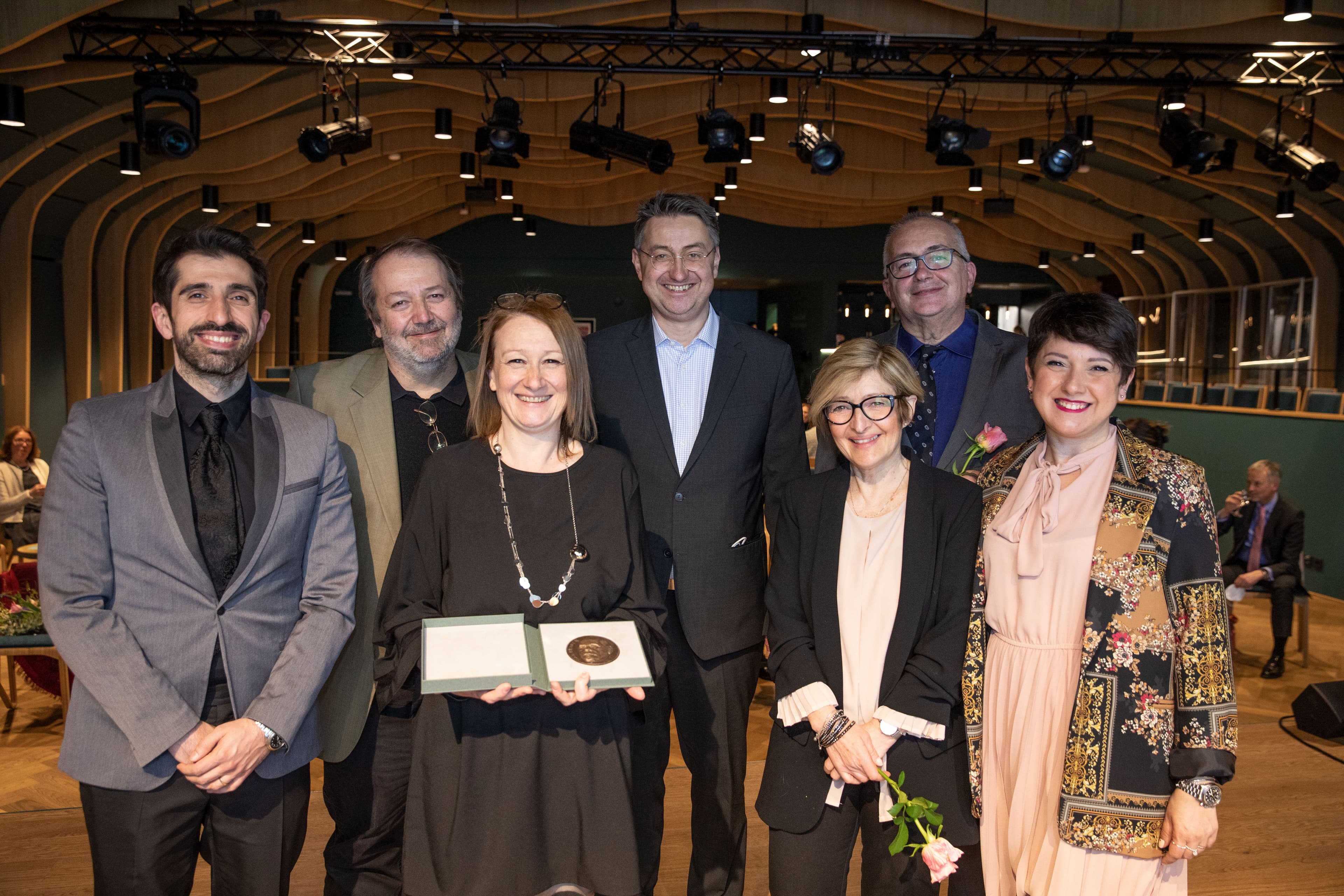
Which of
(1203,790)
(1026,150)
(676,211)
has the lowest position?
(1203,790)

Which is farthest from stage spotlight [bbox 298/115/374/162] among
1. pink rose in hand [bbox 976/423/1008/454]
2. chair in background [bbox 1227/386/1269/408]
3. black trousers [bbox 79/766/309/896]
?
chair in background [bbox 1227/386/1269/408]

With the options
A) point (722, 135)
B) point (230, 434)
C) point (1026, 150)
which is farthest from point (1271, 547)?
point (230, 434)

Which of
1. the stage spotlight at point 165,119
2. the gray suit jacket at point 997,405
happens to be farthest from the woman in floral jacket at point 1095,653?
the stage spotlight at point 165,119

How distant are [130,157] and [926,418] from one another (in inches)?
333

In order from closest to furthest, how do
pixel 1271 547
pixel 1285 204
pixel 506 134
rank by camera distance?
pixel 1271 547 < pixel 506 134 < pixel 1285 204

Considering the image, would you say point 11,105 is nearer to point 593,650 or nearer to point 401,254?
point 401,254

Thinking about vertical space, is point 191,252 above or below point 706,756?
above

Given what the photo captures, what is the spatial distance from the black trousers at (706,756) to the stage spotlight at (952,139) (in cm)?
741

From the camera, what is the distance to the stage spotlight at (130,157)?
8391 millimetres

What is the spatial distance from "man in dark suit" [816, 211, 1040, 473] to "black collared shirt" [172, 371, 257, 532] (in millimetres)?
1449

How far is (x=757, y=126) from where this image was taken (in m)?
9.55

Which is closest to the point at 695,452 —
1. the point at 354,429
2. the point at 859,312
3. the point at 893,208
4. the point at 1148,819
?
the point at 354,429

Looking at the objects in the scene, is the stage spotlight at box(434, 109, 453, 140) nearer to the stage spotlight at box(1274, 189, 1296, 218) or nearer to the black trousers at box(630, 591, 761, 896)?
the black trousers at box(630, 591, 761, 896)

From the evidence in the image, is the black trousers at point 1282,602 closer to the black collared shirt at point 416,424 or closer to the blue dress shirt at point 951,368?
the blue dress shirt at point 951,368
